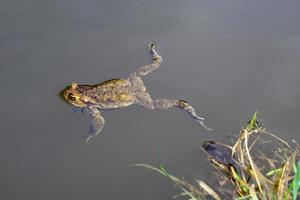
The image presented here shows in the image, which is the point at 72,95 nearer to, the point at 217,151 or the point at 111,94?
the point at 111,94

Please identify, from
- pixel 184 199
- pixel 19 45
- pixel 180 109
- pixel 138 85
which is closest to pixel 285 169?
pixel 184 199

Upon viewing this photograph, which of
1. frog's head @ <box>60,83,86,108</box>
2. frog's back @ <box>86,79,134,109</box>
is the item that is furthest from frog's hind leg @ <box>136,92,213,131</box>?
frog's head @ <box>60,83,86,108</box>

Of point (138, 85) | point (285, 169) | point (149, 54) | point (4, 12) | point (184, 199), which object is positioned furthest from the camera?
point (4, 12)

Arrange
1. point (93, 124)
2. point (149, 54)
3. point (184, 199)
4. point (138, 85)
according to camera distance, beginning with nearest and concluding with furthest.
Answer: point (184, 199)
point (93, 124)
point (138, 85)
point (149, 54)

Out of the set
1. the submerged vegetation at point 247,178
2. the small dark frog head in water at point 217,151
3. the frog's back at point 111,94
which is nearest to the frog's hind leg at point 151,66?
the frog's back at point 111,94

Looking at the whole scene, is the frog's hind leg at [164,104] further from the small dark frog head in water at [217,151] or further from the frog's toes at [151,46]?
the frog's toes at [151,46]

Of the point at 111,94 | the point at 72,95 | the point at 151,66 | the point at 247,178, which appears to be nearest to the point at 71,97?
the point at 72,95

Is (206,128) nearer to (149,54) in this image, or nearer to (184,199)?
(184,199)
